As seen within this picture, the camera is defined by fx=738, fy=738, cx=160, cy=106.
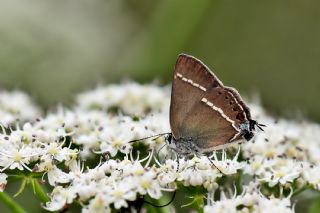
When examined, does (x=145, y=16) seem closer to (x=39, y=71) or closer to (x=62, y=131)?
(x=39, y=71)

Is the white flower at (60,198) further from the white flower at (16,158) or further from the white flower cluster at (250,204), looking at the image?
the white flower cluster at (250,204)

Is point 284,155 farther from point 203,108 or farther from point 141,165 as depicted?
point 141,165

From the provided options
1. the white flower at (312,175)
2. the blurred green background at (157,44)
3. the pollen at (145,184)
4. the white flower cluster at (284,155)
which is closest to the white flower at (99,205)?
the pollen at (145,184)

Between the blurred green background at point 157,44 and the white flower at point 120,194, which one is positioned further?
the blurred green background at point 157,44

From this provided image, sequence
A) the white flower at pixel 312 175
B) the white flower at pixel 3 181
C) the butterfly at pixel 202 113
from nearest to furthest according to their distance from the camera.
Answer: the white flower at pixel 3 181 → the butterfly at pixel 202 113 → the white flower at pixel 312 175

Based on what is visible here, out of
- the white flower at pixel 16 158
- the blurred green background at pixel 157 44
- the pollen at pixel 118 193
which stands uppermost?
the blurred green background at pixel 157 44

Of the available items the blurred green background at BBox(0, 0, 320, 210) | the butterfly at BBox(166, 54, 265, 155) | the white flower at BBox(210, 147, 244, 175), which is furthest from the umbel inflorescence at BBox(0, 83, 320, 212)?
the blurred green background at BBox(0, 0, 320, 210)

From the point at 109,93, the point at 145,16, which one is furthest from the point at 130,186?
the point at 145,16

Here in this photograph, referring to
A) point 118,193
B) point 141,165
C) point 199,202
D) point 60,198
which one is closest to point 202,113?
point 141,165
